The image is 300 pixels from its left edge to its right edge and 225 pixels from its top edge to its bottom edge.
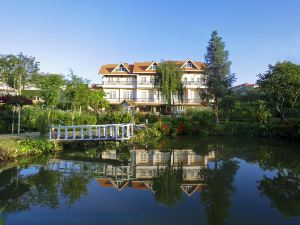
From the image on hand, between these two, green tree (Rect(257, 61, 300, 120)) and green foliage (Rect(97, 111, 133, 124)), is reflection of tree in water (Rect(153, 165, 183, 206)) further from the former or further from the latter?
green tree (Rect(257, 61, 300, 120))

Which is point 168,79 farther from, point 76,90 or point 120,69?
point 76,90

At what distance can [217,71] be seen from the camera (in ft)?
128

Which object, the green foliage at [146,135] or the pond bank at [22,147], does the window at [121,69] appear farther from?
the pond bank at [22,147]

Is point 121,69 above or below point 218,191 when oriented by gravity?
above

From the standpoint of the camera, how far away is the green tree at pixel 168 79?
1569 inches

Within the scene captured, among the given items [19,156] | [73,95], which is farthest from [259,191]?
[73,95]

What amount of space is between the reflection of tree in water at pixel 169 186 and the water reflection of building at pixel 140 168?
205 millimetres

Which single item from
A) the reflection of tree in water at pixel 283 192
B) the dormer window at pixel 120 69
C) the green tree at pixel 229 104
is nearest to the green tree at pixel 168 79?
the green tree at pixel 229 104

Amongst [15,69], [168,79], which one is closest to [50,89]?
[168,79]

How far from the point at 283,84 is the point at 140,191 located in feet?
79.6

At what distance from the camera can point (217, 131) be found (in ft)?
102

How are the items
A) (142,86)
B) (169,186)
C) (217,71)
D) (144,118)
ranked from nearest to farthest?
(169,186) < (144,118) < (217,71) < (142,86)

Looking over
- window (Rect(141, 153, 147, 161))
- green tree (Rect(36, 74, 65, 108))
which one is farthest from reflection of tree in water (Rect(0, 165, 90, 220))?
green tree (Rect(36, 74, 65, 108))

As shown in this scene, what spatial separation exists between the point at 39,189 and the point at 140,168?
506cm
